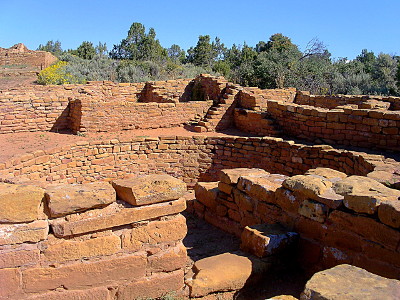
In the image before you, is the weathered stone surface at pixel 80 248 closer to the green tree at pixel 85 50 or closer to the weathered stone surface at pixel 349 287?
the weathered stone surface at pixel 349 287

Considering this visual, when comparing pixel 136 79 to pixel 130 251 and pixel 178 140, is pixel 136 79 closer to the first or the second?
pixel 178 140

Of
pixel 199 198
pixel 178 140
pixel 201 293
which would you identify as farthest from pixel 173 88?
pixel 201 293

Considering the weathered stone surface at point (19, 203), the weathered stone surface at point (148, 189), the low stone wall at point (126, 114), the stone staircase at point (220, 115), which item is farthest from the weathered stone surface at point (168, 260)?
the stone staircase at point (220, 115)

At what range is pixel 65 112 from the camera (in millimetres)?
11867

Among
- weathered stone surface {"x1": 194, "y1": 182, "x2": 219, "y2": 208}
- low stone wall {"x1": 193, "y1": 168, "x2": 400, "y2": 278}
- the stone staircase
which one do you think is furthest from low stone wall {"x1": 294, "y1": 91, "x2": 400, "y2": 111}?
low stone wall {"x1": 193, "y1": 168, "x2": 400, "y2": 278}

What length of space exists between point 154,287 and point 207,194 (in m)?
3.48

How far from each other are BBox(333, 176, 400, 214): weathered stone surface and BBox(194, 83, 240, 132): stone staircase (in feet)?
28.3

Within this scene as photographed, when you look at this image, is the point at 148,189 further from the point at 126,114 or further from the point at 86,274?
the point at 126,114

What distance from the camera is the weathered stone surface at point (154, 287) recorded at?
3.17 m

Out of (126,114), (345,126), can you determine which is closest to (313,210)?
(345,126)

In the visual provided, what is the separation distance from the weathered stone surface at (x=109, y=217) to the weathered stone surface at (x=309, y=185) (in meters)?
1.62

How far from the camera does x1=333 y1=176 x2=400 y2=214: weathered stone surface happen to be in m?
3.67

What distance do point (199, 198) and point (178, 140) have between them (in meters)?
3.43

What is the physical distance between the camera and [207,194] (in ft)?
22.0
